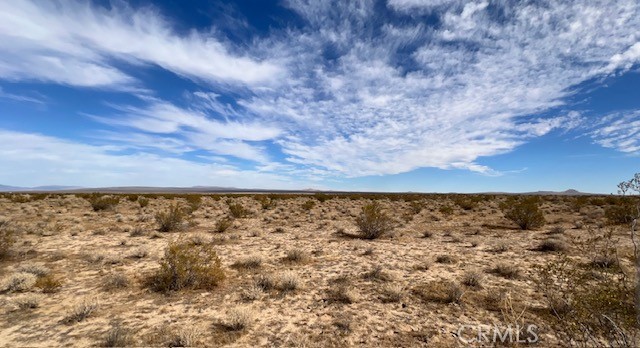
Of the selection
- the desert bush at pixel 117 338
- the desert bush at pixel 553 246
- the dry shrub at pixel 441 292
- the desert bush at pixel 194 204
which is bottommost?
the desert bush at pixel 117 338

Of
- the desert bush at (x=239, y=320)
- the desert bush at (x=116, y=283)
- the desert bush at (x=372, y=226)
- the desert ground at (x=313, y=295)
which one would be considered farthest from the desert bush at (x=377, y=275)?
the desert bush at (x=116, y=283)

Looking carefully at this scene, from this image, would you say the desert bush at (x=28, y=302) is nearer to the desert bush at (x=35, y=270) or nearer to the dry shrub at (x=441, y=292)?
the desert bush at (x=35, y=270)

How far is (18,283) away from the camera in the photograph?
7660 mm

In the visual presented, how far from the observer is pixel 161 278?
793 cm

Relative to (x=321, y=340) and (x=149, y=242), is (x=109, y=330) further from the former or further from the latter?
(x=149, y=242)


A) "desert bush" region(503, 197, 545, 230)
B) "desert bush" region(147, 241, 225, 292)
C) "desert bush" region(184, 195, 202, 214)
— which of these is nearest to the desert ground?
"desert bush" region(147, 241, 225, 292)

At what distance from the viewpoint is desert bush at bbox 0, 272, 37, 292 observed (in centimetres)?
754

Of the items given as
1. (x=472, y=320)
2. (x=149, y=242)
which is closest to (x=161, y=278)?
(x=149, y=242)

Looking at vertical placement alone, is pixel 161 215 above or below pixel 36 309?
above

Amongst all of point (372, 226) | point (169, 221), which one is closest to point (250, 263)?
point (372, 226)

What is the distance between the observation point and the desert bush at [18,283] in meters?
7.54

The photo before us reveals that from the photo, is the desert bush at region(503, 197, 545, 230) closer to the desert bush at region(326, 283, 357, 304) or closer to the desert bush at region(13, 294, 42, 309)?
the desert bush at region(326, 283, 357, 304)

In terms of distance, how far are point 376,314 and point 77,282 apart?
7789 millimetres

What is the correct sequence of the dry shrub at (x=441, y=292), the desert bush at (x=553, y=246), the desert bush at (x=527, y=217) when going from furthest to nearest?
the desert bush at (x=527, y=217) → the desert bush at (x=553, y=246) → the dry shrub at (x=441, y=292)
